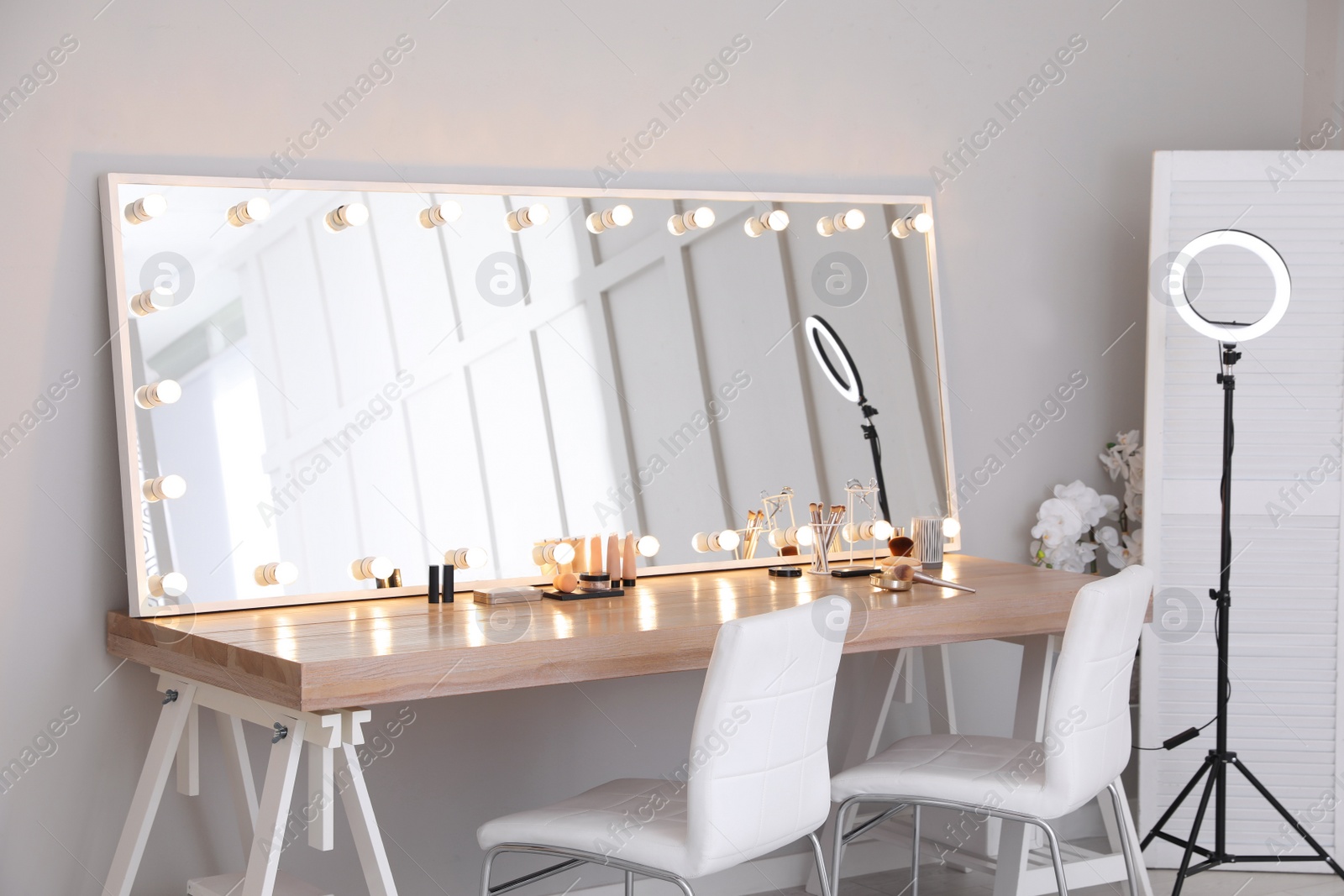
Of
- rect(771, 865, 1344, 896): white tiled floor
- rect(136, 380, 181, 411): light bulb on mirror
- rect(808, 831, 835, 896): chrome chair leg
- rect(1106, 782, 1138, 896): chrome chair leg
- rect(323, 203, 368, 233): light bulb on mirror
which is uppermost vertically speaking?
rect(323, 203, 368, 233): light bulb on mirror

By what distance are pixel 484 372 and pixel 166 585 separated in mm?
792

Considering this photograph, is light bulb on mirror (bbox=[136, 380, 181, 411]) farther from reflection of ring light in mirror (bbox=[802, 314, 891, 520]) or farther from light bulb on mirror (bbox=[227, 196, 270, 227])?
reflection of ring light in mirror (bbox=[802, 314, 891, 520])

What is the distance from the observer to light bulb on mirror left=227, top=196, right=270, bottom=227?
2621 mm

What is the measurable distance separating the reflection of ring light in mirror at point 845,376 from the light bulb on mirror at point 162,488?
152cm

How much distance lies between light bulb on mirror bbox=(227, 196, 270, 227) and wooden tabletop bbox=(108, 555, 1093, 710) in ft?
2.57

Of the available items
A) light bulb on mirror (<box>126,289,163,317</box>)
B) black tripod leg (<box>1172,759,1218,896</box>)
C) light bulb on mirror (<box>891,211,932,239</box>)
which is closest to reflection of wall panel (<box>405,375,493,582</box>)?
light bulb on mirror (<box>126,289,163,317</box>)

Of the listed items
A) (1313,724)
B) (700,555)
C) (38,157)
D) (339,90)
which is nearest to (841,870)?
(700,555)

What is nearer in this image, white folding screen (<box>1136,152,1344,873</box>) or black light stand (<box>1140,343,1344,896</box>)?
black light stand (<box>1140,343,1344,896</box>)

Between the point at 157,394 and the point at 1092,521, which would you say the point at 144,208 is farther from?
the point at 1092,521

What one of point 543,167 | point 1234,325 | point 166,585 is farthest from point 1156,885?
point 166,585

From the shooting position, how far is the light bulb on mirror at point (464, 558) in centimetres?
277

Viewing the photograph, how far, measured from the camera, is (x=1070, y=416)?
3.70 meters

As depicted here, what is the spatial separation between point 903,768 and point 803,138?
1.60m

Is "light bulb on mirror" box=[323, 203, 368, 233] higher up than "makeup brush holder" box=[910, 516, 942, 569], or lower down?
higher up
